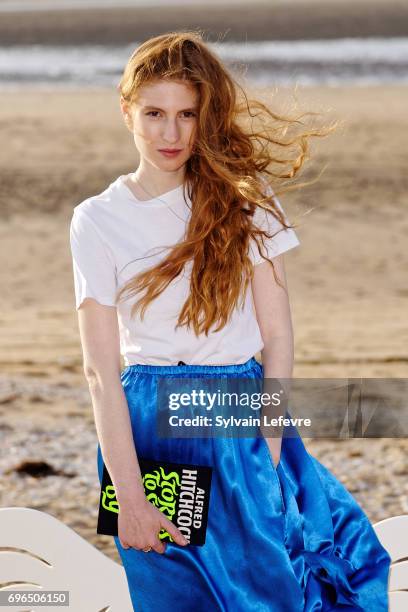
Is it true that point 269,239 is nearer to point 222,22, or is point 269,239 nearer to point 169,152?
point 169,152

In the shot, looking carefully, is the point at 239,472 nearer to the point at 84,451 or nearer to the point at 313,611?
the point at 313,611

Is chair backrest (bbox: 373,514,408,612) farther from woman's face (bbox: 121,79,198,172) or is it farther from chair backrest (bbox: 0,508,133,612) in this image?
woman's face (bbox: 121,79,198,172)

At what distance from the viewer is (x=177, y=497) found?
1.99 meters

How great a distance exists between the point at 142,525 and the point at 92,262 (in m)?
0.47

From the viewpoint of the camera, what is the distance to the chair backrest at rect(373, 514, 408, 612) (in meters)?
2.45

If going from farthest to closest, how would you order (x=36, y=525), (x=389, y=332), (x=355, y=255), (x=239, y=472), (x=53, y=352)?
1. (x=355, y=255)
2. (x=389, y=332)
3. (x=53, y=352)
4. (x=36, y=525)
5. (x=239, y=472)

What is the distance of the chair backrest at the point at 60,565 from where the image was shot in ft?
8.13

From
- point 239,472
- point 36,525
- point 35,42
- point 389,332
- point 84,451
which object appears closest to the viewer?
point 239,472

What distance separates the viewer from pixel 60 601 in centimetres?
251

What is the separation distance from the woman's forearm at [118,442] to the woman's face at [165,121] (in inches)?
16.1

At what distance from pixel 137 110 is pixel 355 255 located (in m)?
7.36

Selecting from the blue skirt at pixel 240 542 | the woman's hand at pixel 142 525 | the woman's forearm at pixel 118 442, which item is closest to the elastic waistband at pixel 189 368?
the blue skirt at pixel 240 542

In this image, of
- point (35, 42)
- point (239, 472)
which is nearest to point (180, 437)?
point (239, 472)

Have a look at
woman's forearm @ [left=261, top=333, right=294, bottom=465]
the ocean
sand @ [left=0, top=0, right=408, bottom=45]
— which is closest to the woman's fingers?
woman's forearm @ [left=261, top=333, right=294, bottom=465]
